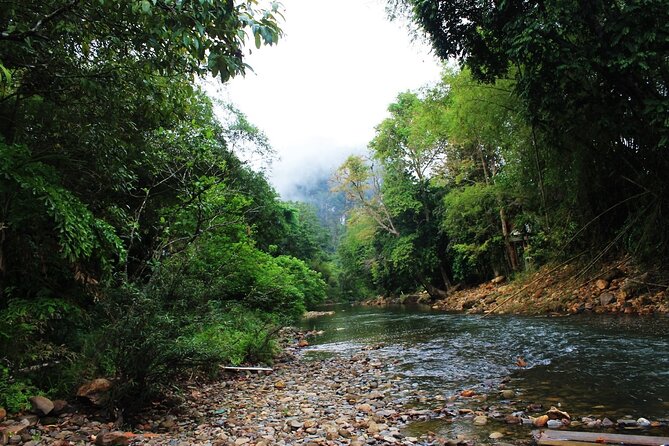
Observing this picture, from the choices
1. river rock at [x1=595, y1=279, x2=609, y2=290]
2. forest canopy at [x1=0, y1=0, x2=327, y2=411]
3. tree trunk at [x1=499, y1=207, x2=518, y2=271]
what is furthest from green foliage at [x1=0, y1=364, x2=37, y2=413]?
tree trunk at [x1=499, y1=207, x2=518, y2=271]

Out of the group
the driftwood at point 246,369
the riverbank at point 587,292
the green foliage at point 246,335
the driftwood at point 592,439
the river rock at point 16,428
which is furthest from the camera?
the riverbank at point 587,292

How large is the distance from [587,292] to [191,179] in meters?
11.6

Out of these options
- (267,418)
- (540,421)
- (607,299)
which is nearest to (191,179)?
(267,418)

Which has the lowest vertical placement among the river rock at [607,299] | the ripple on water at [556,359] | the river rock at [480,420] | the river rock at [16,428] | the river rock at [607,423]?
the ripple on water at [556,359]

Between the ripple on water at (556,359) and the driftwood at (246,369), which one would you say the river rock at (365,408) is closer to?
the ripple on water at (556,359)

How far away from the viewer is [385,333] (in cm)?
1275

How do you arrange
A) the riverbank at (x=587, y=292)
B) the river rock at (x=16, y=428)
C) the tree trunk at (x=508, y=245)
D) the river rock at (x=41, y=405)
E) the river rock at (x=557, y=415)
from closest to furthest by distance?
the river rock at (x=16, y=428) → the river rock at (x=557, y=415) → the river rock at (x=41, y=405) → the riverbank at (x=587, y=292) → the tree trunk at (x=508, y=245)

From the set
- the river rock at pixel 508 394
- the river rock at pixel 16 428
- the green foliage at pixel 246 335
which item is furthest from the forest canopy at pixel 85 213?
the river rock at pixel 508 394

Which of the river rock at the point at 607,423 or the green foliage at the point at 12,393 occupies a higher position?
the green foliage at the point at 12,393

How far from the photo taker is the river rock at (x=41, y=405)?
404 centimetres

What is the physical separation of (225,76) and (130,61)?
2704 millimetres

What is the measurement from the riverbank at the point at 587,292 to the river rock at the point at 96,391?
11010 millimetres

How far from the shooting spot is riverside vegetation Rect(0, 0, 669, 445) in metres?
3.92

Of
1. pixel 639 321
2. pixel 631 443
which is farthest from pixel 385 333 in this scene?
pixel 631 443
